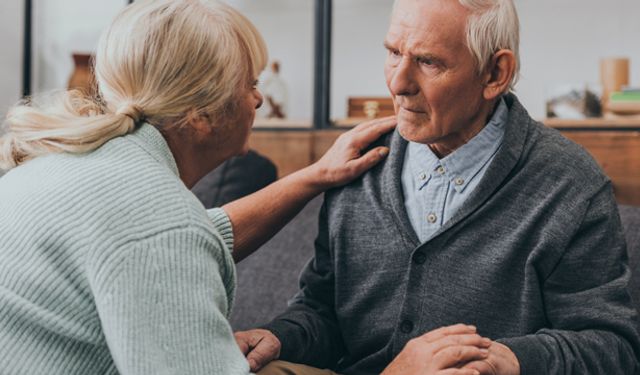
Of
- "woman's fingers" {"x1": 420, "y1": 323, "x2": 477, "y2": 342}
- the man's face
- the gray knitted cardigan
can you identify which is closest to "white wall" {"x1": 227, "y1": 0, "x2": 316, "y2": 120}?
the gray knitted cardigan

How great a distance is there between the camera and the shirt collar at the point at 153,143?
54.8 inches

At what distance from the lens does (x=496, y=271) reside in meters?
1.66

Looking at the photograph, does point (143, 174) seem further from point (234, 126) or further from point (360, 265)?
point (360, 265)

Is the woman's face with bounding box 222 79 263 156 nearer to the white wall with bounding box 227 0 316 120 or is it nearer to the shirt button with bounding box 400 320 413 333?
the shirt button with bounding box 400 320 413 333

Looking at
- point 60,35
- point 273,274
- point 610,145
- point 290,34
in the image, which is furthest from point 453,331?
point 60,35

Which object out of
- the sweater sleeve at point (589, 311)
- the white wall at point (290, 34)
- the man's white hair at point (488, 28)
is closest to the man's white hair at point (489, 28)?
the man's white hair at point (488, 28)

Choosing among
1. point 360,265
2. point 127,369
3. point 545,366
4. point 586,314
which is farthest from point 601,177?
point 127,369

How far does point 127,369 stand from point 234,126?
0.46 m

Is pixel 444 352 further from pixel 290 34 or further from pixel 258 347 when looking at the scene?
pixel 290 34

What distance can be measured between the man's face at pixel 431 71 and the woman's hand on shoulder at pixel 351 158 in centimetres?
15

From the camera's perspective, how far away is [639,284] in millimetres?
1909

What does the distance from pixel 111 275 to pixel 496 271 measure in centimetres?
72

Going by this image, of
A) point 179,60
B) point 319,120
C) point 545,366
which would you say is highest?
point 179,60

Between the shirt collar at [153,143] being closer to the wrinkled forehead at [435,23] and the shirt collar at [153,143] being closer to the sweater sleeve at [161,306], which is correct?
the sweater sleeve at [161,306]
